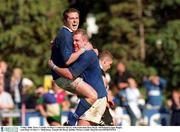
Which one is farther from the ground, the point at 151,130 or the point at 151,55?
the point at 151,55

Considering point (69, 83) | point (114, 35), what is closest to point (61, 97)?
point (69, 83)

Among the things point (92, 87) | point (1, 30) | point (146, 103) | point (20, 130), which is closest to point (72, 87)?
point (92, 87)

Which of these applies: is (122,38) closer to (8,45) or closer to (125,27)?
(125,27)

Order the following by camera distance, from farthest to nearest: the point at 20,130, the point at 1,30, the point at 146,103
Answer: the point at 1,30 < the point at 146,103 < the point at 20,130

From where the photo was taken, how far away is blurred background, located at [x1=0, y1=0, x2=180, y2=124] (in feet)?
80.7

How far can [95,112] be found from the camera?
10.5 meters

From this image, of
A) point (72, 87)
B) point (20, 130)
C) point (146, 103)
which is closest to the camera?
point (20, 130)

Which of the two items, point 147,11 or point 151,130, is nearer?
point 151,130

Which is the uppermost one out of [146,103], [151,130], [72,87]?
[146,103]

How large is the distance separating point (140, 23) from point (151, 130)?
52.9 ft

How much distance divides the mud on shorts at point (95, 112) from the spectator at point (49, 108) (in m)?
5.53

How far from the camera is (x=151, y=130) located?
390 inches

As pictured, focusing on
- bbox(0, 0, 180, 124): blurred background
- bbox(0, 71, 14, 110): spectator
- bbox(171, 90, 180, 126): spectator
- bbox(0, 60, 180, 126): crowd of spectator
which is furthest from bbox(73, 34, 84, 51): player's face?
bbox(0, 0, 180, 124): blurred background

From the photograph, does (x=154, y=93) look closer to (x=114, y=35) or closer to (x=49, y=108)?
(x=49, y=108)
